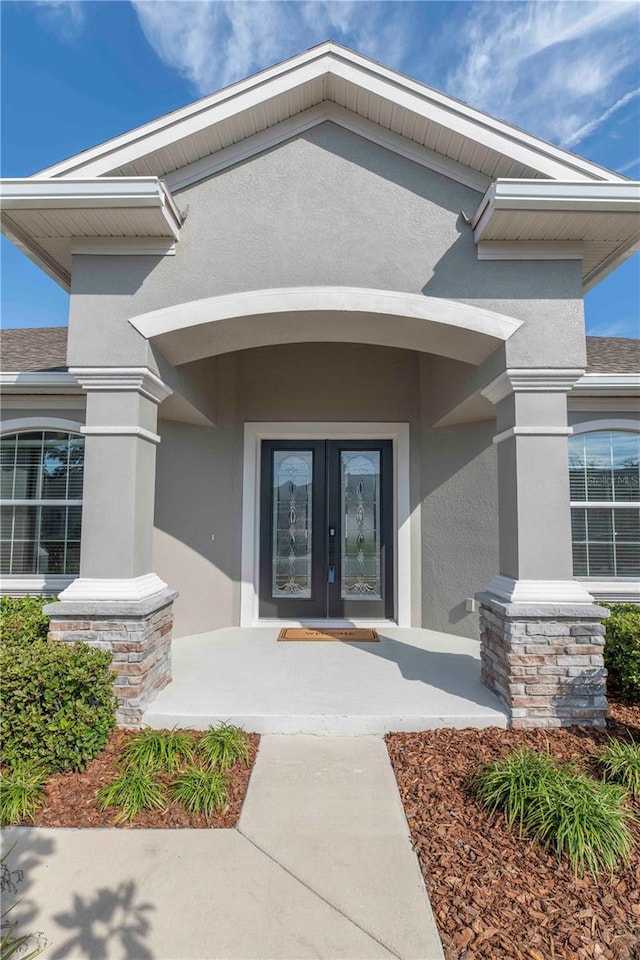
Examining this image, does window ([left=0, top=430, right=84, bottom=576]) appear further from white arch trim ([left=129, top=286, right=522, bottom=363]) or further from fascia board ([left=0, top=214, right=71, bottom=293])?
white arch trim ([left=129, top=286, right=522, bottom=363])

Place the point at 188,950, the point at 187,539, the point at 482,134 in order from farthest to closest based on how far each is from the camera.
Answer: the point at 187,539, the point at 482,134, the point at 188,950

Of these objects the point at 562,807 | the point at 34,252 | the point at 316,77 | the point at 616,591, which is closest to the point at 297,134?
the point at 316,77

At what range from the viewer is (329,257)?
14.4 feet

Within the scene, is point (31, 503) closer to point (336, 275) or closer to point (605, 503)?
point (336, 275)

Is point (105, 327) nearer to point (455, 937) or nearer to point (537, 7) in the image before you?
point (455, 937)

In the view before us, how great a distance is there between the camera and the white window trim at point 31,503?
6.65 metres

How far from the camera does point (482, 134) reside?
424cm

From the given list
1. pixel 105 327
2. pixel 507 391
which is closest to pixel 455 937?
pixel 507 391

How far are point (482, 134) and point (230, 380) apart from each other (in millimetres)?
4118

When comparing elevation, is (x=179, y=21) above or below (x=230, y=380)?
above

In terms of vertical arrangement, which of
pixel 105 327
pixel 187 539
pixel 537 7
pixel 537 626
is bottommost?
pixel 537 626

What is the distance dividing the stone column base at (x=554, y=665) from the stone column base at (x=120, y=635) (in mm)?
2978

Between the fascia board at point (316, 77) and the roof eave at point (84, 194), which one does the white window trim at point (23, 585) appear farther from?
the fascia board at point (316, 77)

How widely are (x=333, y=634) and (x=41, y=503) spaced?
432 centimetres
